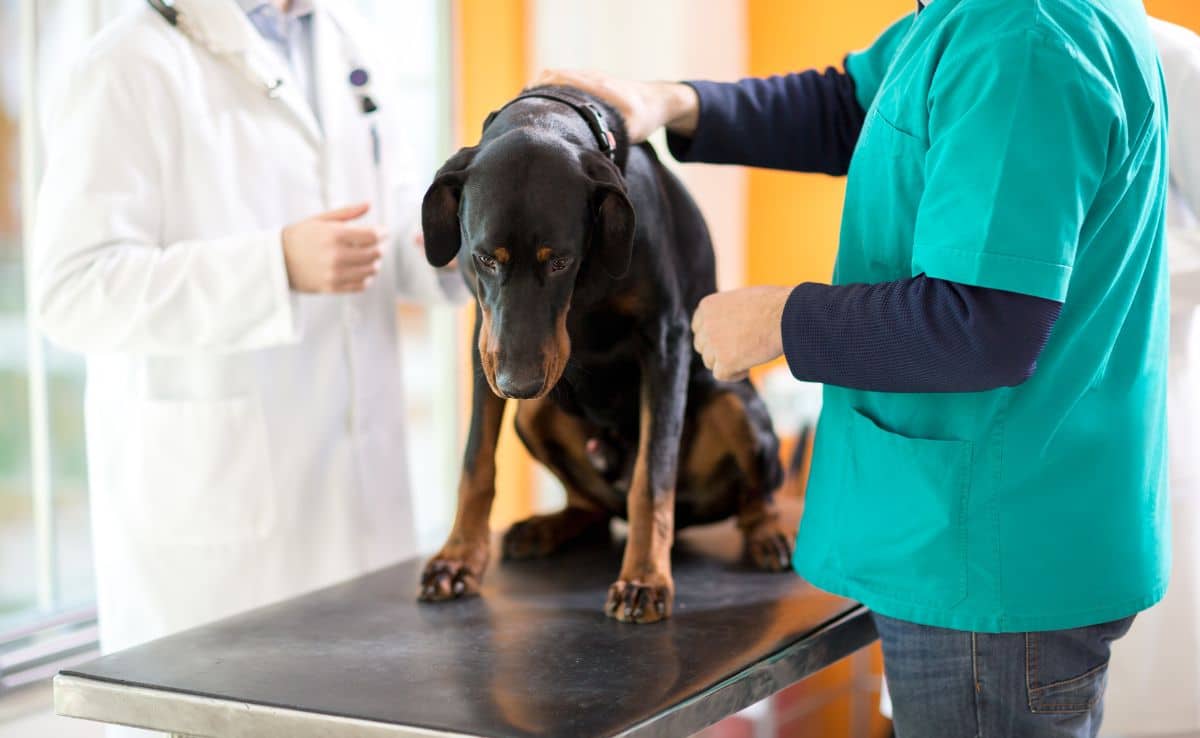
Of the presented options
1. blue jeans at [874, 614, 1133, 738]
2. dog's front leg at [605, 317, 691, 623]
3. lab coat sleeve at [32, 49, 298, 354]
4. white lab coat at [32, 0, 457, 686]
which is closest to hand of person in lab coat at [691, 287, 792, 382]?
dog's front leg at [605, 317, 691, 623]

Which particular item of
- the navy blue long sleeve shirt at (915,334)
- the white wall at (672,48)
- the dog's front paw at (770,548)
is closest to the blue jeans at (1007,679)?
the navy blue long sleeve shirt at (915,334)

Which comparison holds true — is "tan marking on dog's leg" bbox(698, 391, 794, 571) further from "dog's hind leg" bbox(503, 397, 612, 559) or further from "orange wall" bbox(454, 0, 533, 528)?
"orange wall" bbox(454, 0, 533, 528)

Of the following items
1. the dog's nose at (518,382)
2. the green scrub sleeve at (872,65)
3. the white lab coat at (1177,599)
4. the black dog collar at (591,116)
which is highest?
the green scrub sleeve at (872,65)

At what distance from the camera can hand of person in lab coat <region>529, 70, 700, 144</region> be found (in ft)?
5.00

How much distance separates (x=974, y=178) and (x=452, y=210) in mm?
565

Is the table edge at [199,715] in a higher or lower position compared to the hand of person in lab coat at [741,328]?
lower

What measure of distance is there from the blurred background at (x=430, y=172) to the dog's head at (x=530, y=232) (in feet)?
5.11

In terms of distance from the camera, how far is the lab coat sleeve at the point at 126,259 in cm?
173

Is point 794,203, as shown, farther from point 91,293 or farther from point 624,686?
point 624,686

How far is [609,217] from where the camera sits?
1.29m

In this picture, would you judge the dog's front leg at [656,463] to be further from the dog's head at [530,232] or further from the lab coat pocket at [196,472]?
the lab coat pocket at [196,472]

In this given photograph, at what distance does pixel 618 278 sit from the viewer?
4.49 ft

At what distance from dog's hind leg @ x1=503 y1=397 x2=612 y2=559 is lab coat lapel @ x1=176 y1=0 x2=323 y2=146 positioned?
0.63 m

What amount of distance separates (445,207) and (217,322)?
0.57 m
